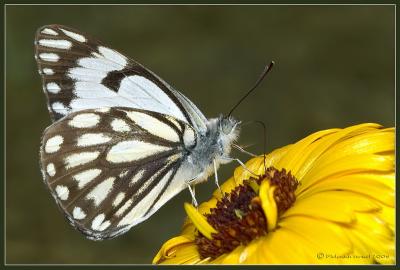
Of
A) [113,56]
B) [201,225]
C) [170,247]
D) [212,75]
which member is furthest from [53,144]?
[212,75]

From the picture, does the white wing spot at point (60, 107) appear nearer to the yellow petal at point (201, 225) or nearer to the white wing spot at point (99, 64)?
the white wing spot at point (99, 64)

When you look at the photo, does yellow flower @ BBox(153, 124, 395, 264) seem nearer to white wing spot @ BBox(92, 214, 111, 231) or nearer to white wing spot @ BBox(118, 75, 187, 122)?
white wing spot @ BBox(92, 214, 111, 231)

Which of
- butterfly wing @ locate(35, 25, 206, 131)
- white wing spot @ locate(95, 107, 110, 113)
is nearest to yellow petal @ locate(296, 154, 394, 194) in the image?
butterfly wing @ locate(35, 25, 206, 131)

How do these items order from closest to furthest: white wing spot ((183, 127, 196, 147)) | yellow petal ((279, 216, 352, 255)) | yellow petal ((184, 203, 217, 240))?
yellow petal ((279, 216, 352, 255)) → yellow petal ((184, 203, 217, 240)) → white wing spot ((183, 127, 196, 147))

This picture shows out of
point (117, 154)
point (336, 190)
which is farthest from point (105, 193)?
point (336, 190)

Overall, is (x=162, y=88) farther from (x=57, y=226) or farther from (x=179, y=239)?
(x=57, y=226)

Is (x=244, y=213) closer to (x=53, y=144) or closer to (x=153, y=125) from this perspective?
(x=153, y=125)

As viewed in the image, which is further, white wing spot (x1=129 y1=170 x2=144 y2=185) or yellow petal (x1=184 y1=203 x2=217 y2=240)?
white wing spot (x1=129 y1=170 x2=144 y2=185)
